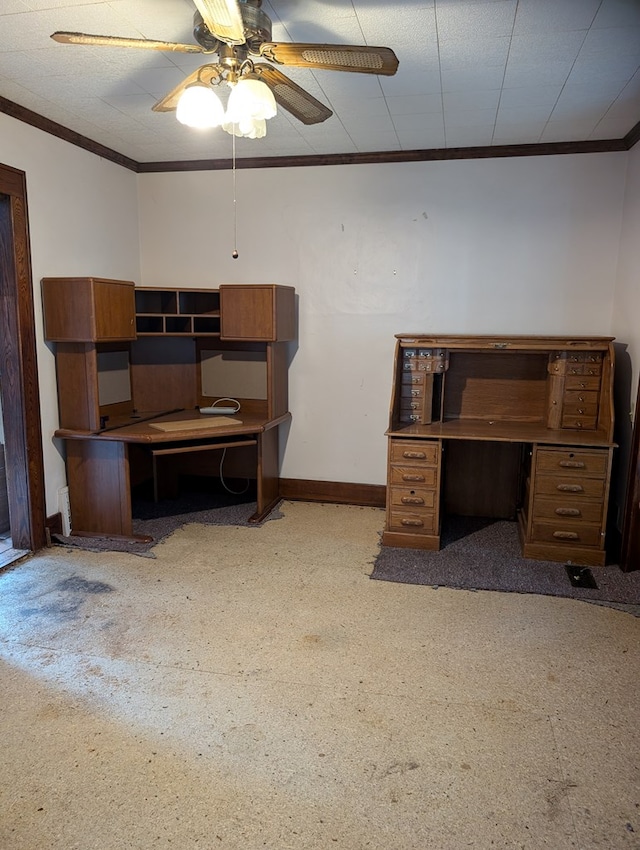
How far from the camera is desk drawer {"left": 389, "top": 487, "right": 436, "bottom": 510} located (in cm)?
352

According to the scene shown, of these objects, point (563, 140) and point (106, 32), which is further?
point (563, 140)

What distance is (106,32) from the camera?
2.37 meters

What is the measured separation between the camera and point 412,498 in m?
3.55

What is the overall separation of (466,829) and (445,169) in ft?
12.1

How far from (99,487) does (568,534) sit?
289 cm

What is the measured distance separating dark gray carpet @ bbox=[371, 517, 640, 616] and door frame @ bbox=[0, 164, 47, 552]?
2089mm

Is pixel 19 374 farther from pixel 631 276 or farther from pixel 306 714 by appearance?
pixel 631 276

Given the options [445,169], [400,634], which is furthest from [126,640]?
[445,169]

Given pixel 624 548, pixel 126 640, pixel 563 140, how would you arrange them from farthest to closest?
Answer: pixel 563 140 → pixel 624 548 → pixel 126 640

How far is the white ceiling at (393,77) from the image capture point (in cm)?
212

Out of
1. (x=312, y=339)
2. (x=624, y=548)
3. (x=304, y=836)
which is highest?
(x=312, y=339)

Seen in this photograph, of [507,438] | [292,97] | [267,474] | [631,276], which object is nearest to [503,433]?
[507,438]

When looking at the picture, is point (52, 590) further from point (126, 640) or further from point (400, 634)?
point (400, 634)

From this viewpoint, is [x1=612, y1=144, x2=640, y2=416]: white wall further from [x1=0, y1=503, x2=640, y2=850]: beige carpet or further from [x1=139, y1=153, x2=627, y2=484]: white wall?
[x1=0, y1=503, x2=640, y2=850]: beige carpet
